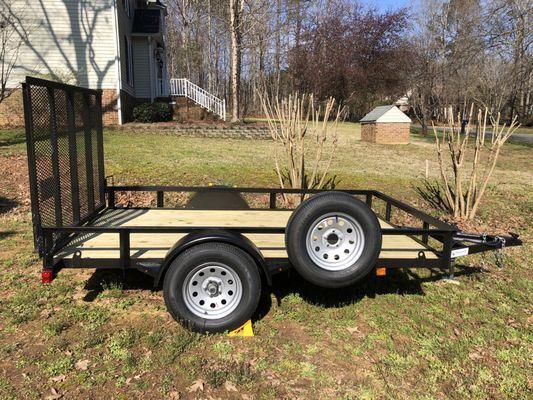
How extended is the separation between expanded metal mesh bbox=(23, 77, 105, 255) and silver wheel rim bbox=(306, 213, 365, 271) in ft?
6.30

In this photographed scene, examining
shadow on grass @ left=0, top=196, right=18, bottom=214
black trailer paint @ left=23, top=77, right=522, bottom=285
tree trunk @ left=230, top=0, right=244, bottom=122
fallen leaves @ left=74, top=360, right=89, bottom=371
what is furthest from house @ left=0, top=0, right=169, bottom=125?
fallen leaves @ left=74, top=360, right=89, bottom=371

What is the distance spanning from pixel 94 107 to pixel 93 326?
228 cm

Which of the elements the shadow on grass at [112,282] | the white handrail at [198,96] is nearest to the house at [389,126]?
the white handrail at [198,96]

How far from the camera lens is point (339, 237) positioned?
3316 mm

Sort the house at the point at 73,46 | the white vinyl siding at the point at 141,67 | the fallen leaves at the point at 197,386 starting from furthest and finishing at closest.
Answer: the white vinyl siding at the point at 141,67 → the house at the point at 73,46 → the fallen leaves at the point at 197,386

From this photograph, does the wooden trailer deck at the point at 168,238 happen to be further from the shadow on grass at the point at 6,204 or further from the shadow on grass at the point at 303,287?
the shadow on grass at the point at 6,204

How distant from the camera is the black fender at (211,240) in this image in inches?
126

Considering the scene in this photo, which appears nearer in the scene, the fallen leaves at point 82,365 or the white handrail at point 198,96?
the fallen leaves at point 82,365

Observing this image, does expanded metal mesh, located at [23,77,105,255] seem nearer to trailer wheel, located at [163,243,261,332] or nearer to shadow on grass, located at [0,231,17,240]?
trailer wheel, located at [163,243,261,332]

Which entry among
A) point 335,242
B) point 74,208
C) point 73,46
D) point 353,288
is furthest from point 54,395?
point 73,46

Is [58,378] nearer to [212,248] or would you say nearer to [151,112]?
[212,248]

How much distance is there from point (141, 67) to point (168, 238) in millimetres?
19613

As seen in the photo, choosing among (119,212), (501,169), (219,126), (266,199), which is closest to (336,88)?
(219,126)

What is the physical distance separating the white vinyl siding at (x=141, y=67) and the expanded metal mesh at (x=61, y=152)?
18097 millimetres
